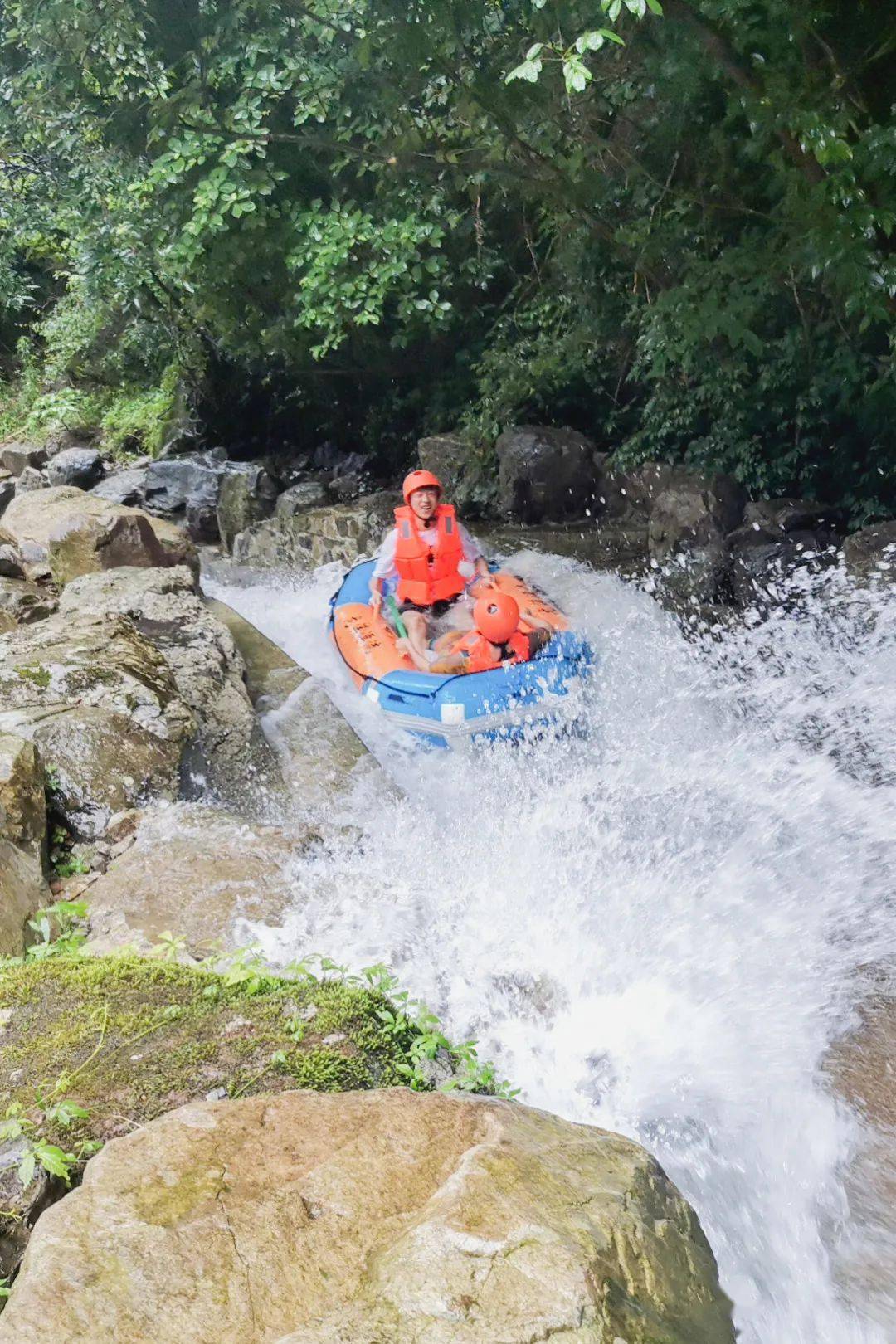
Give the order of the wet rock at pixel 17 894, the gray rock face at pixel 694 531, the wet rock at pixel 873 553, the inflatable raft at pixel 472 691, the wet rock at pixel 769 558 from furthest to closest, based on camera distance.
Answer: the gray rock face at pixel 694 531
the wet rock at pixel 769 558
the wet rock at pixel 873 553
the inflatable raft at pixel 472 691
the wet rock at pixel 17 894

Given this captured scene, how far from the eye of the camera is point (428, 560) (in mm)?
7160

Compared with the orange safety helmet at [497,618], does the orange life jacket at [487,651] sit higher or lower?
lower

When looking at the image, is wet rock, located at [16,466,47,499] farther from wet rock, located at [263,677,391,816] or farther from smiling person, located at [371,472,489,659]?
wet rock, located at [263,677,391,816]

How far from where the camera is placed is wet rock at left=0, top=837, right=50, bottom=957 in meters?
3.21

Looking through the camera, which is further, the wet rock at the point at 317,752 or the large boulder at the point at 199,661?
the wet rock at the point at 317,752

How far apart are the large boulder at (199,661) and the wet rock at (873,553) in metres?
4.45

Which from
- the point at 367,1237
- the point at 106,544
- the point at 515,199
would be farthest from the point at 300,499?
the point at 367,1237

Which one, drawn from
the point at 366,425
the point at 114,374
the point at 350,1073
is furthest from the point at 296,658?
the point at 114,374

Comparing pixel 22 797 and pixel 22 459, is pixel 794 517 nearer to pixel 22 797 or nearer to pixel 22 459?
pixel 22 797

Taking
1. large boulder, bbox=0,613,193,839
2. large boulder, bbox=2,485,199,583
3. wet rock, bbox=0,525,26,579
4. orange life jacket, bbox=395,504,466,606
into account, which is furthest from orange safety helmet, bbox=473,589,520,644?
wet rock, bbox=0,525,26,579

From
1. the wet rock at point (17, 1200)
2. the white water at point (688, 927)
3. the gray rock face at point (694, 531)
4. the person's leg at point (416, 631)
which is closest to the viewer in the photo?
the wet rock at point (17, 1200)

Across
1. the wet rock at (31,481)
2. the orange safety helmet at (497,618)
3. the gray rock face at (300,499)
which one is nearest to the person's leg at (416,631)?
the orange safety helmet at (497,618)

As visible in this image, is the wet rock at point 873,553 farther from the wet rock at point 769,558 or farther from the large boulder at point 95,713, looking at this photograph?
the large boulder at point 95,713

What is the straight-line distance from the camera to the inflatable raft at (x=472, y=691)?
612 centimetres
